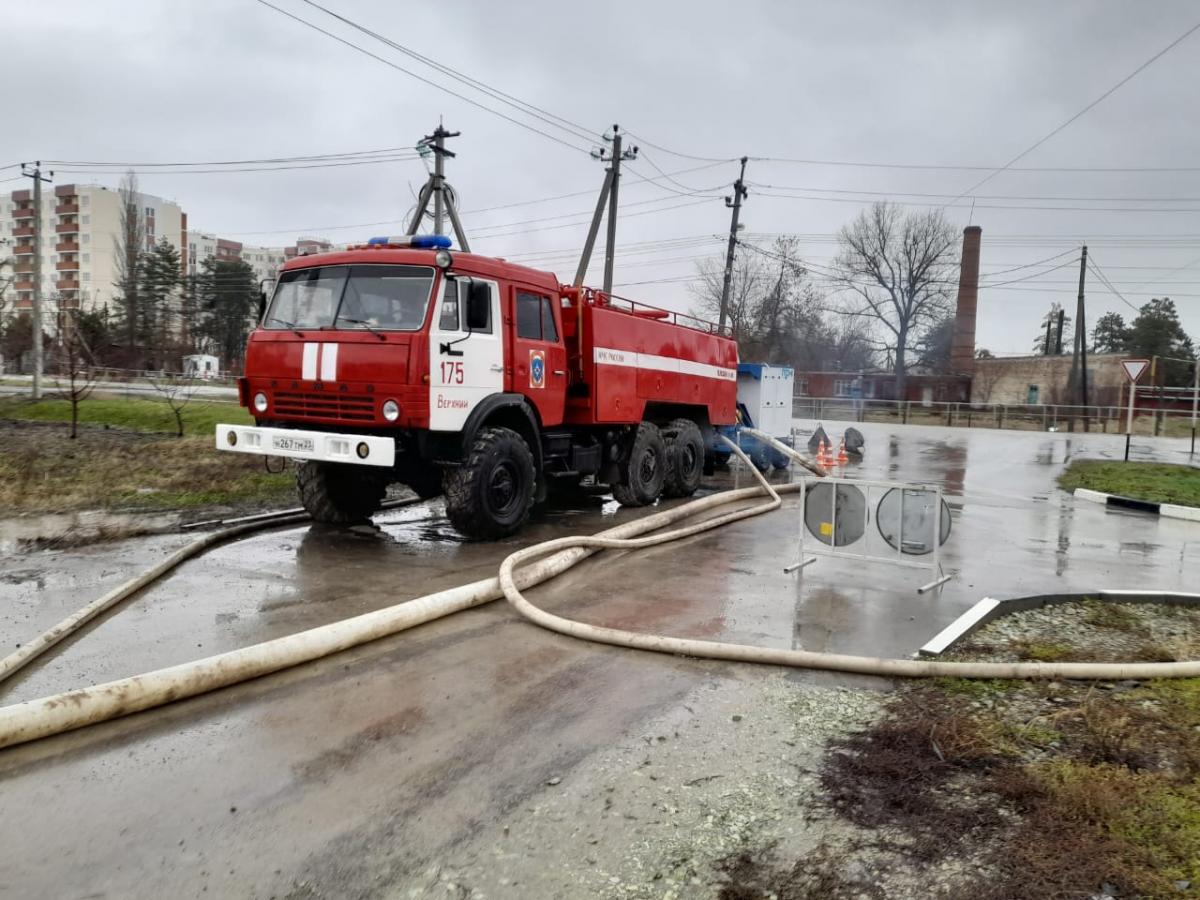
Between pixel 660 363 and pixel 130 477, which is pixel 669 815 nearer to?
pixel 660 363

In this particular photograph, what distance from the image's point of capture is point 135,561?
723cm

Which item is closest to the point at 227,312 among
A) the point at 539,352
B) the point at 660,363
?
the point at 660,363

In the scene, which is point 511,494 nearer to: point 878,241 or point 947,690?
point 947,690

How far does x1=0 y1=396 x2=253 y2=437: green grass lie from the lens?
21141 mm

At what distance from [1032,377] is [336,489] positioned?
62.2m

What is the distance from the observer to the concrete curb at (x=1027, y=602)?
18.5 ft

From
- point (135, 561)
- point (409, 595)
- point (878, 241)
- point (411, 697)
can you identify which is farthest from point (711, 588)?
point (878, 241)

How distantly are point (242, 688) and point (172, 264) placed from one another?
6887 centimetres

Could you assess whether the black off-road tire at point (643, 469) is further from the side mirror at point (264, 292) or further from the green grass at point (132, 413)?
the green grass at point (132, 413)

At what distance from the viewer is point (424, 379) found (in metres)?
7.58

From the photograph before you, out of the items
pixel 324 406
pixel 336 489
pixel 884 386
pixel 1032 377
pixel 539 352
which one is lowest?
pixel 336 489

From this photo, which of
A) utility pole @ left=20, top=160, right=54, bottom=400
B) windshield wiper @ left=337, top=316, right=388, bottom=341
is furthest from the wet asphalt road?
utility pole @ left=20, top=160, right=54, bottom=400

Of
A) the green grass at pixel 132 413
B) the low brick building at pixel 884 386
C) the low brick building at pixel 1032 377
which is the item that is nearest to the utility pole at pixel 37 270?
the green grass at pixel 132 413

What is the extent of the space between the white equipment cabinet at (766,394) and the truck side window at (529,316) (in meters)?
7.56
